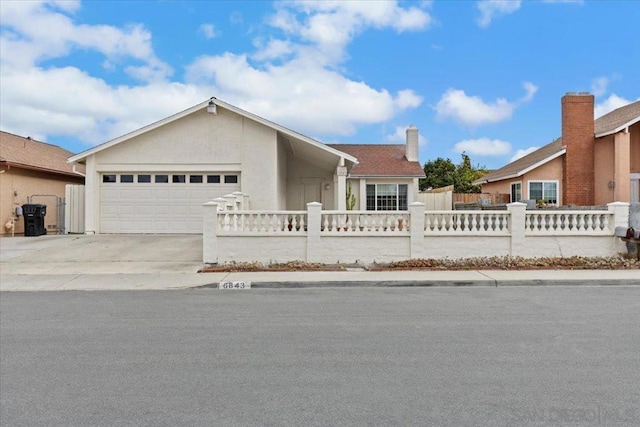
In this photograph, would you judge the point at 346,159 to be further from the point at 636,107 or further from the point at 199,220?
the point at 636,107

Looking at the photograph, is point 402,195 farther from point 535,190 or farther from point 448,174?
point 448,174

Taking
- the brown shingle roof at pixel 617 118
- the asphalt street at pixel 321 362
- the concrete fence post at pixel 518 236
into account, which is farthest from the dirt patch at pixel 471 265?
the brown shingle roof at pixel 617 118

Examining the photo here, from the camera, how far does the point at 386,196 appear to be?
84.4 feet

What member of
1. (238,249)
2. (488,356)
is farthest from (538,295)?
(238,249)

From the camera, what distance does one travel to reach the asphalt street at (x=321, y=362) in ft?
13.4

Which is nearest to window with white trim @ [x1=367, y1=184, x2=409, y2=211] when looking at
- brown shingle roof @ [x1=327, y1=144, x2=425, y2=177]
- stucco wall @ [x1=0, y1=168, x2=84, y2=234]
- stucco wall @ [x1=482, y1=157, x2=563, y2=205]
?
brown shingle roof @ [x1=327, y1=144, x2=425, y2=177]

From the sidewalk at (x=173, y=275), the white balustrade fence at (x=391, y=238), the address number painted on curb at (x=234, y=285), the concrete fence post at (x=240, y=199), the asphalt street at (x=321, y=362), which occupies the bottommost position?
the asphalt street at (x=321, y=362)

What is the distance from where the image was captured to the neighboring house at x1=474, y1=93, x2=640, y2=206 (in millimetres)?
20188

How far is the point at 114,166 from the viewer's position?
18.5 metres

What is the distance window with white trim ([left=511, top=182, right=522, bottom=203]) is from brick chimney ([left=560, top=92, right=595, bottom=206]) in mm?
2460

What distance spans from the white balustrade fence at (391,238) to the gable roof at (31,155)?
40.2 feet

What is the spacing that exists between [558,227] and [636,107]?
543 inches

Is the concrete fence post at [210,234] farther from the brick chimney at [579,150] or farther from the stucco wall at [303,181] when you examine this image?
the brick chimney at [579,150]

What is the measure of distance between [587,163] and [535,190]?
8.17ft
